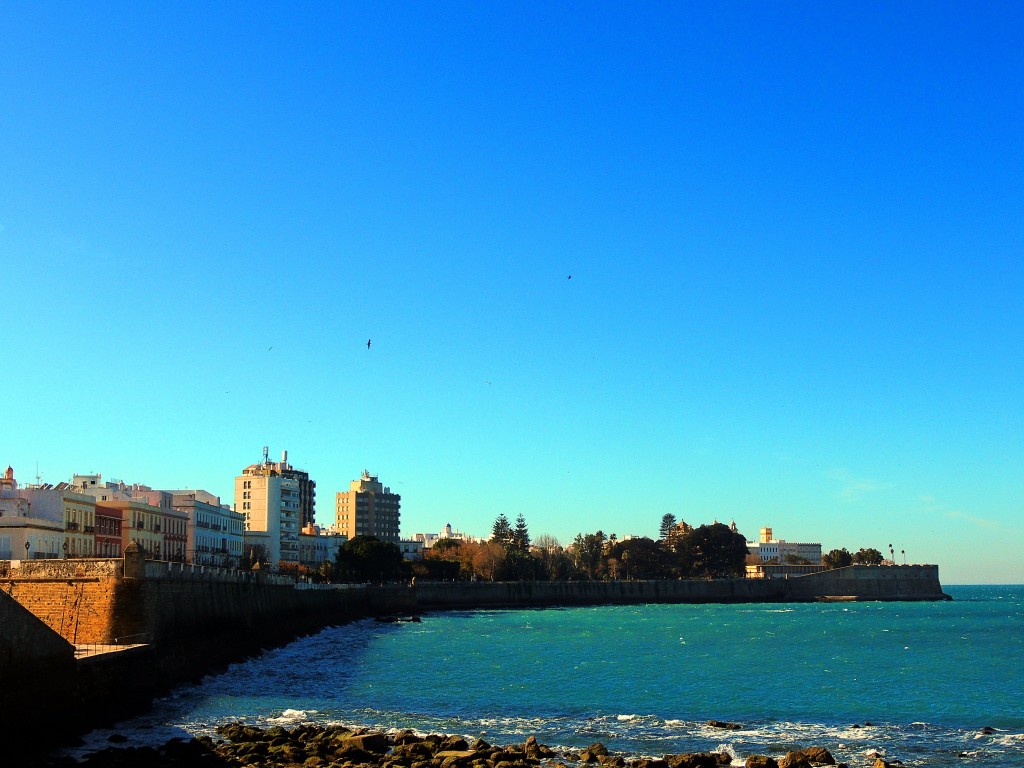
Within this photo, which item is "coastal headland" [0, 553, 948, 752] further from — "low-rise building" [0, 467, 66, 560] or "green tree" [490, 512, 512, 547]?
"green tree" [490, 512, 512, 547]

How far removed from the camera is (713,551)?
552ft

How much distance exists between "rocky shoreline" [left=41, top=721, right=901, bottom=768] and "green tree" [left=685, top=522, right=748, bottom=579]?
14311 centimetres

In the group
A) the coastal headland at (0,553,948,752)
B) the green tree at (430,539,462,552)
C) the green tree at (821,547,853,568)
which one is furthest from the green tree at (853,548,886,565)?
the coastal headland at (0,553,948,752)

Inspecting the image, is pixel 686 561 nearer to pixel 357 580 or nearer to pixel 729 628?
pixel 357 580

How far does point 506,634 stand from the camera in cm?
7594

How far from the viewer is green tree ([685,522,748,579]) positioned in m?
168

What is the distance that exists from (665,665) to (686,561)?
120 meters

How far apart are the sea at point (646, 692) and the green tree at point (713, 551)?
301ft

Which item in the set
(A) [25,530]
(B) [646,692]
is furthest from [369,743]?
(A) [25,530]

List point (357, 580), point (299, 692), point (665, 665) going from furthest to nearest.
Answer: point (357, 580) → point (665, 665) → point (299, 692)

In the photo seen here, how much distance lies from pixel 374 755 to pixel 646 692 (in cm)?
1802

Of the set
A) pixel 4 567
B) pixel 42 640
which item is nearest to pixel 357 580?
pixel 4 567

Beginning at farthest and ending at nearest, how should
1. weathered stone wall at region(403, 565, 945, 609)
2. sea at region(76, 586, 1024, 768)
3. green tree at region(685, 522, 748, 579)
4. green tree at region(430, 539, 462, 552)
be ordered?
1. green tree at region(430, 539, 462, 552)
2. green tree at region(685, 522, 748, 579)
3. weathered stone wall at region(403, 565, 945, 609)
4. sea at region(76, 586, 1024, 768)

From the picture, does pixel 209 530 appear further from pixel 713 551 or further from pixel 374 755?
pixel 713 551
